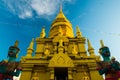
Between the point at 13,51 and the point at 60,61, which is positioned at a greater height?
the point at 13,51

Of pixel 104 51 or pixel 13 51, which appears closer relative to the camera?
pixel 13 51

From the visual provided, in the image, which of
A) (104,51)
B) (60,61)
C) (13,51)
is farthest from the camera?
(104,51)

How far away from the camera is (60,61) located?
50.4ft

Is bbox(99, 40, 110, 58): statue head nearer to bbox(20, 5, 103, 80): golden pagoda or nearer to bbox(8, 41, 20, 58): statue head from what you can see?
bbox(20, 5, 103, 80): golden pagoda

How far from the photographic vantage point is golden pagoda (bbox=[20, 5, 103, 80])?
50.4ft

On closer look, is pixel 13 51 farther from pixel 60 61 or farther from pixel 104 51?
pixel 104 51

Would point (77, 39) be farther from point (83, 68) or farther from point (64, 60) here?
point (64, 60)

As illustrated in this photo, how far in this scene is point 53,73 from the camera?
14938mm

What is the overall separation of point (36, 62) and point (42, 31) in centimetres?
753

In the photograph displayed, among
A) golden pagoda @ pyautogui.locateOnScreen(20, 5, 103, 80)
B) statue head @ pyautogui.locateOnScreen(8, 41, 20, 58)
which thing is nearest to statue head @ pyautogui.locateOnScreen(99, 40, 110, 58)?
golden pagoda @ pyautogui.locateOnScreen(20, 5, 103, 80)

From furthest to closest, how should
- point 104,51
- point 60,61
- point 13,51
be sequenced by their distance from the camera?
1. point 104,51
2. point 13,51
3. point 60,61

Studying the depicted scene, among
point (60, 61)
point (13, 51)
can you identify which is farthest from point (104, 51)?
point (13, 51)

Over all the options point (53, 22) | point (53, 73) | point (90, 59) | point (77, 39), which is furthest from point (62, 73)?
point (53, 22)

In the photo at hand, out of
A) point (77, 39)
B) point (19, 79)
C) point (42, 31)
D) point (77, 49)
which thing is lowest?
point (19, 79)
